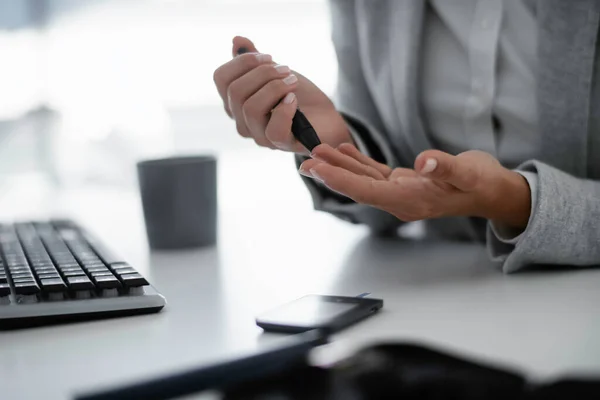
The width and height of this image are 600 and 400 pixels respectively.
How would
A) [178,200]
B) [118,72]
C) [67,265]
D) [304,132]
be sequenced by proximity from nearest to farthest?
[67,265] < [304,132] < [178,200] < [118,72]

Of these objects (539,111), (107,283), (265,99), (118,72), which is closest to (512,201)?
(539,111)

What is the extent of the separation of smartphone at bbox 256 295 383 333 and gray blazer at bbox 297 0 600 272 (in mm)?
183

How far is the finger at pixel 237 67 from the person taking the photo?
31.2 inches

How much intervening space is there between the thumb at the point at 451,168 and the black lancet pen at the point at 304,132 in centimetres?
15

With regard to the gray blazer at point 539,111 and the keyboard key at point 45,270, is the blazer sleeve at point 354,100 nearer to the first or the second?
the gray blazer at point 539,111

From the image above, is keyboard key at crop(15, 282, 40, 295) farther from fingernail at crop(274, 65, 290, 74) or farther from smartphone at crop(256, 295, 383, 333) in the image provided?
fingernail at crop(274, 65, 290, 74)

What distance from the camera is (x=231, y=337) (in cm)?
55

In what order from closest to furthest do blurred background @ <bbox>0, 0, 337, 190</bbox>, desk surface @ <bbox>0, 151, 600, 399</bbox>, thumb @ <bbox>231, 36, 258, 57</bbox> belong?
desk surface @ <bbox>0, 151, 600, 399</bbox> → thumb @ <bbox>231, 36, 258, 57</bbox> → blurred background @ <bbox>0, 0, 337, 190</bbox>

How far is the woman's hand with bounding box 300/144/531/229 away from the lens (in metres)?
0.65

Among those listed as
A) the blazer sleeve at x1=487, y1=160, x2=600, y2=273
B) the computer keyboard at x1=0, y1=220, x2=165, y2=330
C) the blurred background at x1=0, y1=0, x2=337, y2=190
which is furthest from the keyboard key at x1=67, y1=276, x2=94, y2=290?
the blurred background at x1=0, y1=0, x2=337, y2=190

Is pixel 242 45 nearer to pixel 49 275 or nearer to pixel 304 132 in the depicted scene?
pixel 304 132

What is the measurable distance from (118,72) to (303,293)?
1.08 m

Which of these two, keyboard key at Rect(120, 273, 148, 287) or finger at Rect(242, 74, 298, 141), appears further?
finger at Rect(242, 74, 298, 141)

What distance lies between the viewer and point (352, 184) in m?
0.66
